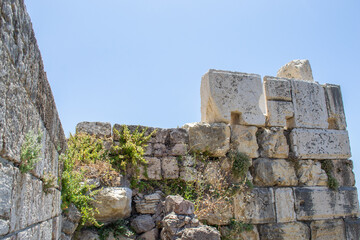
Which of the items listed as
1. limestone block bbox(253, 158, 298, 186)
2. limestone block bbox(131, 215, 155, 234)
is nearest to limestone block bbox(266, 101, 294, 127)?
limestone block bbox(253, 158, 298, 186)

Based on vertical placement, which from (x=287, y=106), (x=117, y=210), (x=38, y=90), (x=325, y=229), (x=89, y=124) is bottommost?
(x=325, y=229)

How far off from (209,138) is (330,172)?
2541 millimetres

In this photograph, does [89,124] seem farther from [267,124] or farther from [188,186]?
[267,124]

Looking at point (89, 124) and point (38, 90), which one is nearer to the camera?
point (38, 90)

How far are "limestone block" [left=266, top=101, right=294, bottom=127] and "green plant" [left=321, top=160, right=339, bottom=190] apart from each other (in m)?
1.00

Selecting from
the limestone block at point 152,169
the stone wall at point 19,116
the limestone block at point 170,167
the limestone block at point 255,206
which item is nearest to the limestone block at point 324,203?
the limestone block at point 255,206

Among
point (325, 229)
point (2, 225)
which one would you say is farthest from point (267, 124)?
point (2, 225)

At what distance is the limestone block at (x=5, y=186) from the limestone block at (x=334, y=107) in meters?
6.53

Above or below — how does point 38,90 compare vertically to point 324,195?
above

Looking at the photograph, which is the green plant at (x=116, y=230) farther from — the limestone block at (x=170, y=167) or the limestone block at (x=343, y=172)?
the limestone block at (x=343, y=172)

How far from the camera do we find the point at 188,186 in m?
5.61

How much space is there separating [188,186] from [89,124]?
1.89m

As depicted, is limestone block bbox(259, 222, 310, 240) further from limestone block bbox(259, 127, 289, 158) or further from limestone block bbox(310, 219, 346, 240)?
limestone block bbox(259, 127, 289, 158)

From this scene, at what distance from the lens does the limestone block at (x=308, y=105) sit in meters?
6.63
